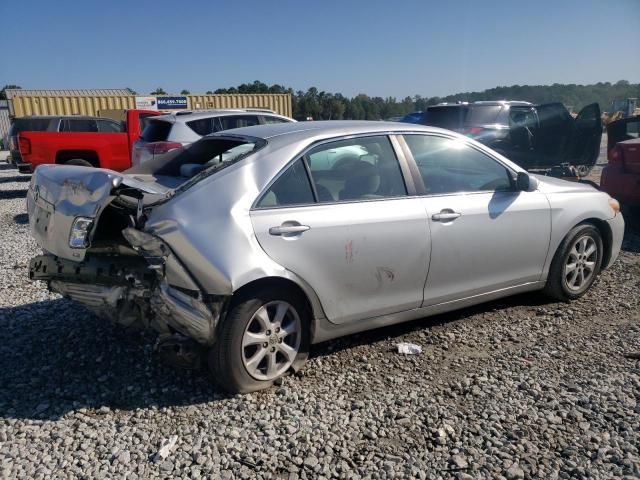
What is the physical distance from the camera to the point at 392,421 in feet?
9.73

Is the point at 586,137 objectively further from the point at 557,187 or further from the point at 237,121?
the point at 557,187

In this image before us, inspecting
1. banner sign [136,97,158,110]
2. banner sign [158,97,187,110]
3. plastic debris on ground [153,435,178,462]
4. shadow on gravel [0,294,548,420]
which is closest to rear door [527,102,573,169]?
shadow on gravel [0,294,548,420]

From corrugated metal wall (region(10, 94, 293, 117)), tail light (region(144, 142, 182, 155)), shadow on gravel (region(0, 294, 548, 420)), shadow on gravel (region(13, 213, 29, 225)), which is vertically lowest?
shadow on gravel (region(13, 213, 29, 225))

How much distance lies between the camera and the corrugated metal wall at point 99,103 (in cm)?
2278

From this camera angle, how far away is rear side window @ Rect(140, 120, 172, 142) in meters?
8.91

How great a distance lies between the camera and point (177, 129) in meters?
8.87

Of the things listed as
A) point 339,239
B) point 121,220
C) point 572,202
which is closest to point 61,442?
point 121,220

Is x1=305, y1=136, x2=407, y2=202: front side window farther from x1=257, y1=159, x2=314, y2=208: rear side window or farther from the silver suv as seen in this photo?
the silver suv

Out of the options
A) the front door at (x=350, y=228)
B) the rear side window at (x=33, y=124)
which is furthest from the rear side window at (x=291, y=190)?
the rear side window at (x=33, y=124)

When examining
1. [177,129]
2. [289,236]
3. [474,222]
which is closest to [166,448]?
[289,236]

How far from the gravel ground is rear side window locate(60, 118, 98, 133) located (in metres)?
12.0

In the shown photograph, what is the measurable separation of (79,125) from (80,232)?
1357cm

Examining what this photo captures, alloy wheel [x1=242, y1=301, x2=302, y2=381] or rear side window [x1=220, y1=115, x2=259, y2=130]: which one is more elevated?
rear side window [x1=220, y1=115, x2=259, y2=130]

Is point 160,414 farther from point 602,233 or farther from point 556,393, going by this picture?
point 602,233
